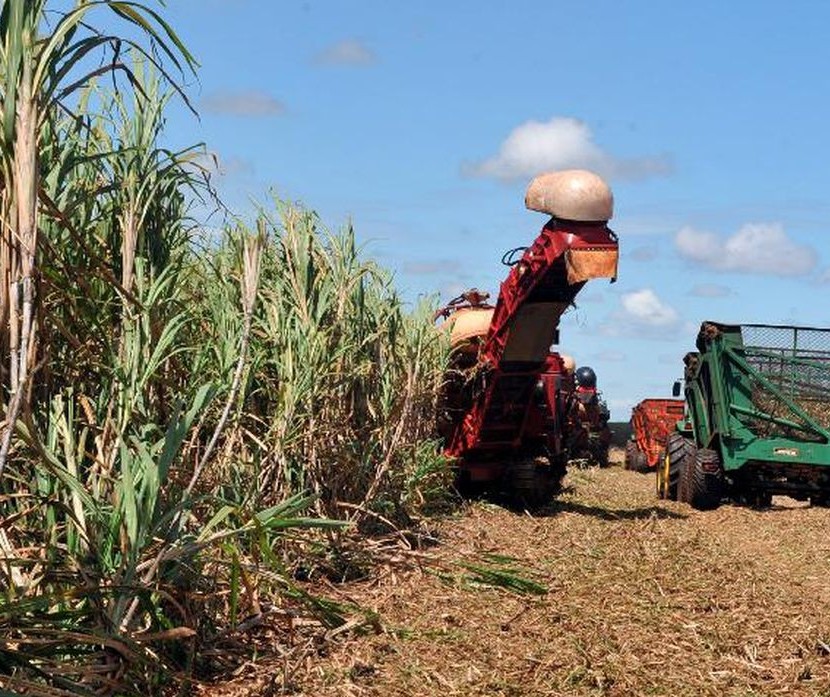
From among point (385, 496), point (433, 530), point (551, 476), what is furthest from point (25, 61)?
point (551, 476)

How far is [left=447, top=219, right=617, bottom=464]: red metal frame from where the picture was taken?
432 inches

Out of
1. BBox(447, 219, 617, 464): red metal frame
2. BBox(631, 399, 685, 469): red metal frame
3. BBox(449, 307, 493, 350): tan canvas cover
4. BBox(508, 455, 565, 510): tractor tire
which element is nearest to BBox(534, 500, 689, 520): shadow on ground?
BBox(508, 455, 565, 510): tractor tire

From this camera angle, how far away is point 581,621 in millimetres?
6801

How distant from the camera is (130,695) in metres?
4.31

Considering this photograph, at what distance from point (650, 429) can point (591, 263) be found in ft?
37.4

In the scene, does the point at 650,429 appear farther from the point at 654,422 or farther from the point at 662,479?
the point at 662,479

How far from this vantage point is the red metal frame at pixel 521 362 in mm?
10969

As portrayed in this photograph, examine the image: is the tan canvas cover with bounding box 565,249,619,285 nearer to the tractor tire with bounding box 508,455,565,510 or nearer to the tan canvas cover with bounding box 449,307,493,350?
the tan canvas cover with bounding box 449,307,493,350

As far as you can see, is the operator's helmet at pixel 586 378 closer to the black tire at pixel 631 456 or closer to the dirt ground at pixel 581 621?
the black tire at pixel 631 456

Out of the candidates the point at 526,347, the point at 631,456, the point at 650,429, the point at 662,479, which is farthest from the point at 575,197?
the point at 631,456

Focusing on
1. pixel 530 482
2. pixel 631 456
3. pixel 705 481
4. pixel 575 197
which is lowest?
pixel 530 482

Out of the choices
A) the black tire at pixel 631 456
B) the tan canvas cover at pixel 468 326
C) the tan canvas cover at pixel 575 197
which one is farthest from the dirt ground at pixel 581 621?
the black tire at pixel 631 456

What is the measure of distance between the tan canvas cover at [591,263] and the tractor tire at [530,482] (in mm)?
2521

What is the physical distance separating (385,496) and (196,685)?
447 cm
